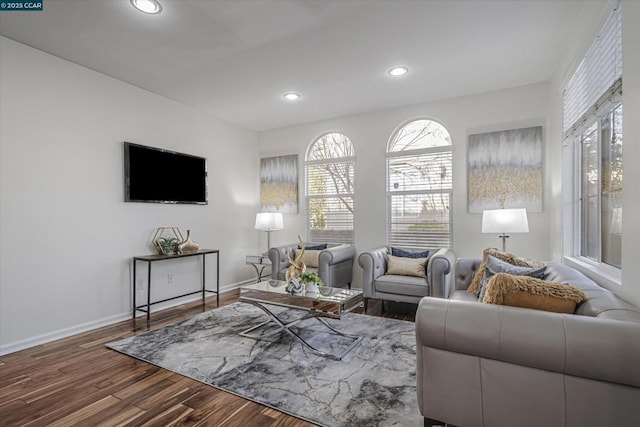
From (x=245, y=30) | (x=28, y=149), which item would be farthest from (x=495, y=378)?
(x=28, y=149)

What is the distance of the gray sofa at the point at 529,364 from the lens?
1.27 meters

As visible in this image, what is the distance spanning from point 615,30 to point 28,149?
183 inches

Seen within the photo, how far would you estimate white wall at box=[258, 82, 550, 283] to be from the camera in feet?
12.5

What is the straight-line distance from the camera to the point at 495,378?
57.7 inches

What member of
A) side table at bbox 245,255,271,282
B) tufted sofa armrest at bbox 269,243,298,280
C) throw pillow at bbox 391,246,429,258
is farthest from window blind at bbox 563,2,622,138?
side table at bbox 245,255,271,282

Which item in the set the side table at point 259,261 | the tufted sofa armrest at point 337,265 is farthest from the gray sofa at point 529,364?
the side table at point 259,261

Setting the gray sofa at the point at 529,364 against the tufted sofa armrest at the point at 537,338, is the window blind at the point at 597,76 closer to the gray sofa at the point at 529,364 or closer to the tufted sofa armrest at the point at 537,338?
the gray sofa at the point at 529,364

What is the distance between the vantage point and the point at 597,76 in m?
2.26

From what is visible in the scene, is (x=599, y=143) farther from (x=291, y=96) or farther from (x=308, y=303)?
(x=291, y=96)

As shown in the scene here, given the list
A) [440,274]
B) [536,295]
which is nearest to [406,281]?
[440,274]

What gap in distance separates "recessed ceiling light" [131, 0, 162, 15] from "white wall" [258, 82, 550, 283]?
3041 millimetres

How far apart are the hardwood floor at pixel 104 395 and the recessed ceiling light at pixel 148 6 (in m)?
2.72

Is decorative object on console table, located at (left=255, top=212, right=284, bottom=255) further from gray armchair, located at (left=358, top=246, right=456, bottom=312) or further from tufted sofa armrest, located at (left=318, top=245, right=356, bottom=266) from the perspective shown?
gray armchair, located at (left=358, top=246, right=456, bottom=312)

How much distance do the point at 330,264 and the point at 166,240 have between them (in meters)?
2.09
